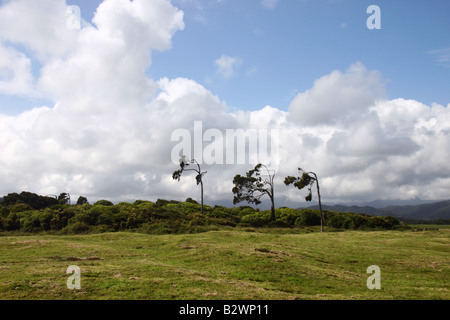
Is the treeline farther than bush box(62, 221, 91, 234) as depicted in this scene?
Yes

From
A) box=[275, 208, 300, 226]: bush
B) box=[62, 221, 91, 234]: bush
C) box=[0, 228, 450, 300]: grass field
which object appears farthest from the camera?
box=[275, 208, 300, 226]: bush

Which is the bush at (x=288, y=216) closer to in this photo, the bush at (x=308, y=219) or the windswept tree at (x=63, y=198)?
the bush at (x=308, y=219)

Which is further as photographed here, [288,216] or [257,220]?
[288,216]

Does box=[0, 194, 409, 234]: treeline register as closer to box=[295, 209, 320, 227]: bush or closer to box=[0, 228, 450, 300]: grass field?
box=[295, 209, 320, 227]: bush

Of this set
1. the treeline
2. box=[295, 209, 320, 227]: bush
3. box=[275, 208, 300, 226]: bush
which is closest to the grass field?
the treeline

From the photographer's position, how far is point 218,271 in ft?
52.2

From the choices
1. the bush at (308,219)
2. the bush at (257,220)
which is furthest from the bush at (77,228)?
the bush at (308,219)

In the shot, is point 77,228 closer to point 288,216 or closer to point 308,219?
point 288,216

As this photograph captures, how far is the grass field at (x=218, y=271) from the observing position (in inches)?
450

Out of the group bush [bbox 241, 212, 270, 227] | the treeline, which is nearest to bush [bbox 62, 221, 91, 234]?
the treeline

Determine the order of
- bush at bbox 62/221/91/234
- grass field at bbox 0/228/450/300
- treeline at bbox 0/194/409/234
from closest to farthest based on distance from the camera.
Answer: grass field at bbox 0/228/450/300 < bush at bbox 62/221/91/234 < treeline at bbox 0/194/409/234

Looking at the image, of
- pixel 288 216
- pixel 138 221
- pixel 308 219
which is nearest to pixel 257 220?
pixel 288 216

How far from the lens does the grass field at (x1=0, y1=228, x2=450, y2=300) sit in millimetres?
11422
